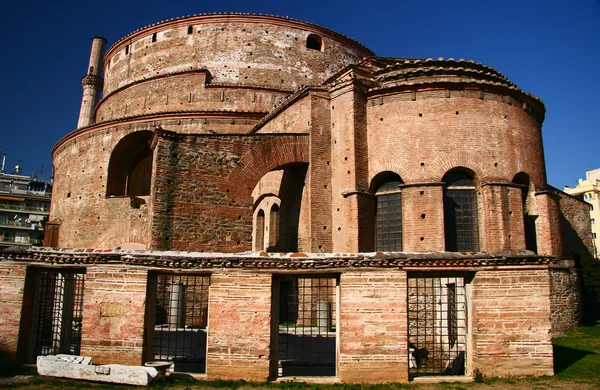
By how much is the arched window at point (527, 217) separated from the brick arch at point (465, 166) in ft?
3.51

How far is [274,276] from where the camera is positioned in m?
7.59

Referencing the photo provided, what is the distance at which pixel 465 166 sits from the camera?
41.3 ft

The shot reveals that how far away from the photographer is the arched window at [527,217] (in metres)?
13.4

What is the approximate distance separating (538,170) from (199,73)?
545 inches

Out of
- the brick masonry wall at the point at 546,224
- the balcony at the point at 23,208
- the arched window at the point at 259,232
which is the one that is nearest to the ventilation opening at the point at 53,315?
the arched window at the point at 259,232

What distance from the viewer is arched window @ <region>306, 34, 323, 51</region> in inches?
874

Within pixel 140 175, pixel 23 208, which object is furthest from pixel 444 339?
pixel 23 208

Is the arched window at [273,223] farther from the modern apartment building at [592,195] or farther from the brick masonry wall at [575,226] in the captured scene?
the modern apartment building at [592,195]

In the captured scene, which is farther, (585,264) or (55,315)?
(585,264)

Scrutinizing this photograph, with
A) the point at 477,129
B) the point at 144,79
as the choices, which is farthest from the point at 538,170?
the point at 144,79

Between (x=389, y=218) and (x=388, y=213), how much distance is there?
0.46 ft

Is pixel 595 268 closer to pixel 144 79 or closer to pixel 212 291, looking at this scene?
pixel 212 291

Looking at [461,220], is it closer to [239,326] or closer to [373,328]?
[373,328]

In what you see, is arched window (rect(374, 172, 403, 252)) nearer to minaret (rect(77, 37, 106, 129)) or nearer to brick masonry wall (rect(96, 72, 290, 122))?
brick masonry wall (rect(96, 72, 290, 122))
